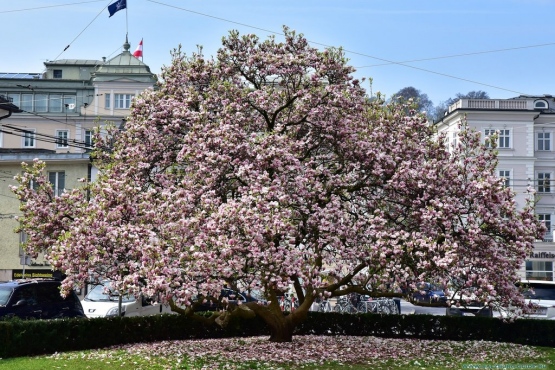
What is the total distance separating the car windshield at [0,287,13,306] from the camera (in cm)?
2110

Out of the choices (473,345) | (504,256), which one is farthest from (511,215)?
Answer: (473,345)

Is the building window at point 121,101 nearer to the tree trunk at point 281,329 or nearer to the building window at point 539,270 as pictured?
the building window at point 539,270

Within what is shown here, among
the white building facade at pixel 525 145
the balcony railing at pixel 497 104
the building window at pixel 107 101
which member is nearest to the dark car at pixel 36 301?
the white building facade at pixel 525 145

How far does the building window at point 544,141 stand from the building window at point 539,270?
35.2ft

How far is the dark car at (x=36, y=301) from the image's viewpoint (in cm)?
2119

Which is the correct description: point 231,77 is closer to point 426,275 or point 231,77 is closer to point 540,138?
point 426,275

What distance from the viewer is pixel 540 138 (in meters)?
65.4

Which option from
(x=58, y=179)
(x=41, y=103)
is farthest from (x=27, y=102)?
(x=58, y=179)

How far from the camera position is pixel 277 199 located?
17047 millimetres

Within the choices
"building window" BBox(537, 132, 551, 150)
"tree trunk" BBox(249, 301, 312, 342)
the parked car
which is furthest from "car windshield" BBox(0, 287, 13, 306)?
"building window" BBox(537, 132, 551, 150)

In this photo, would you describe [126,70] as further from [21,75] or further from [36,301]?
[36,301]

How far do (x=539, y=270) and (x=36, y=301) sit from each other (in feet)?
172

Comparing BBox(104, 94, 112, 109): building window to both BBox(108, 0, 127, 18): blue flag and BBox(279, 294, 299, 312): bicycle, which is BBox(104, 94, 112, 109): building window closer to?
BBox(108, 0, 127, 18): blue flag

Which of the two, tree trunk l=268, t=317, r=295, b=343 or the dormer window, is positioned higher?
the dormer window
